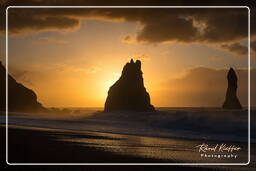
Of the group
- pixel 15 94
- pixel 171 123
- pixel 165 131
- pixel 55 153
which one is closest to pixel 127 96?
pixel 171 123

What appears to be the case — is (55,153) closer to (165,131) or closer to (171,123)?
(165,131)

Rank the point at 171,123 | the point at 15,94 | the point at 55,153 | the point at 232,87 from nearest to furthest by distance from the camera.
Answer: the point at 55,153
the point at 232,87
the point at 15,94
the point at 171,123

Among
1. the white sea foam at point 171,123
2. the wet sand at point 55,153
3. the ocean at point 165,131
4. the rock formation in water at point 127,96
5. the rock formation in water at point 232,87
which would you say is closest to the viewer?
the wet sand at point 55,153

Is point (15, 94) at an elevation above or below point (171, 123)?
above

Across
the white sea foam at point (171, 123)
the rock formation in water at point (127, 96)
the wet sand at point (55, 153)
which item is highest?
the rock formation in water at point (127, 96)

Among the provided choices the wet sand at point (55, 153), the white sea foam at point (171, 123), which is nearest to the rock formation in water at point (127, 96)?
the white sea foam at point (171, 123)

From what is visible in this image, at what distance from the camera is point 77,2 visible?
988 cm

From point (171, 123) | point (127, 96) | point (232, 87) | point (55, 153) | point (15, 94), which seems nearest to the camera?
point (55, 153)

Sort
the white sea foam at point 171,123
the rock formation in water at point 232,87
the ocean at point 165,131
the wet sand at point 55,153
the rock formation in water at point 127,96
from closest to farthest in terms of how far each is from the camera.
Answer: the wet sand at point 55,153 → the ocean at point 165,131 → the rock formation in water at point 232,87 → the white sea foam at point 171,123 → the rock formation in water at point 127,96

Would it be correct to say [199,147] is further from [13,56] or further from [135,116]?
[13,56]

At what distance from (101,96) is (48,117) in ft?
19.4

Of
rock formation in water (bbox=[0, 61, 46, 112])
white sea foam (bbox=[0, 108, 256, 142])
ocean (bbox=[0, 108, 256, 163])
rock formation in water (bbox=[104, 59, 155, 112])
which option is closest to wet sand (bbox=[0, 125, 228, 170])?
ocean (bbox=[0, 108, 256, 163])

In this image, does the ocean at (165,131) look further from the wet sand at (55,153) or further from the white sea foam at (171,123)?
the wet sand at (55,153)

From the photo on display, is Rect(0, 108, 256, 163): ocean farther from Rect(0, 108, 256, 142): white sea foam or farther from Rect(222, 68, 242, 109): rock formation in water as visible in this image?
Rect(222, 68, 242, 109): rock formation in water
